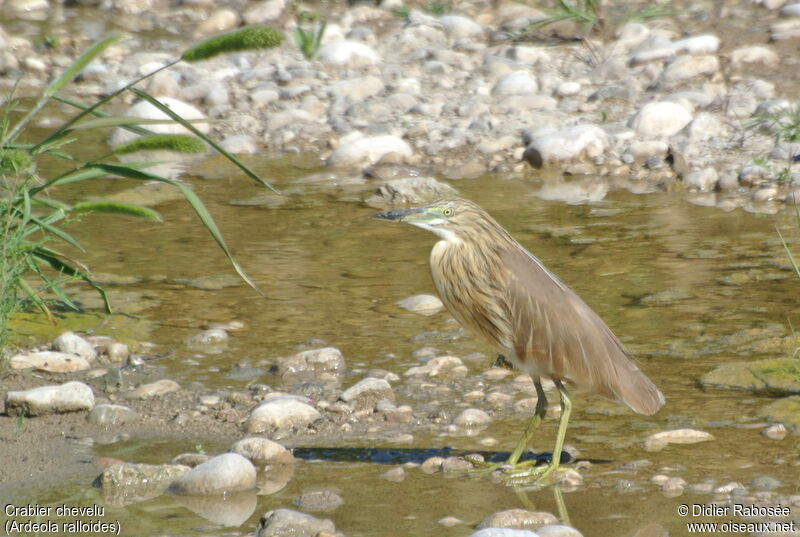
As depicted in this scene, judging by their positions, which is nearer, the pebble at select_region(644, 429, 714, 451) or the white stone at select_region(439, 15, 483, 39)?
the pebble at select_region(644, 429, 714, 451)

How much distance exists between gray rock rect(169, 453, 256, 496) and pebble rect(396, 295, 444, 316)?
2494 millimetres

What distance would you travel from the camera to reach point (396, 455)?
Result: 494 centimetres

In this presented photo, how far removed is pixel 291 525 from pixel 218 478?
1.64 ft

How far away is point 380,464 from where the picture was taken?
484 centimetres

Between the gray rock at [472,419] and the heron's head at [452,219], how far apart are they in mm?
810

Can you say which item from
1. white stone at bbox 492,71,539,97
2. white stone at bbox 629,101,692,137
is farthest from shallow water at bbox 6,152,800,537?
white stone at bbox 492,71,539,97

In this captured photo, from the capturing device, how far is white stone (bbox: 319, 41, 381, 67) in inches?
478

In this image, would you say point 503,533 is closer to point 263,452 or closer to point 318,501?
point 318,501

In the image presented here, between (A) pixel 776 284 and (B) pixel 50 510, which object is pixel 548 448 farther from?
(A) pixel 776 284

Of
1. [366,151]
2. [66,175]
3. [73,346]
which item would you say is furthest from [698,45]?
[73,346]

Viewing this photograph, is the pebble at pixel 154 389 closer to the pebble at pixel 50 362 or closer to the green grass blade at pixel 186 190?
A: the pebble at pixel 50 362

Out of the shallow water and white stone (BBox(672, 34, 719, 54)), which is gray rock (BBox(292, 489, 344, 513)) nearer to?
the shallow water

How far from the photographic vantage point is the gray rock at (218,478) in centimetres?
446

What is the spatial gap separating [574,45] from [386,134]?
2562mm
